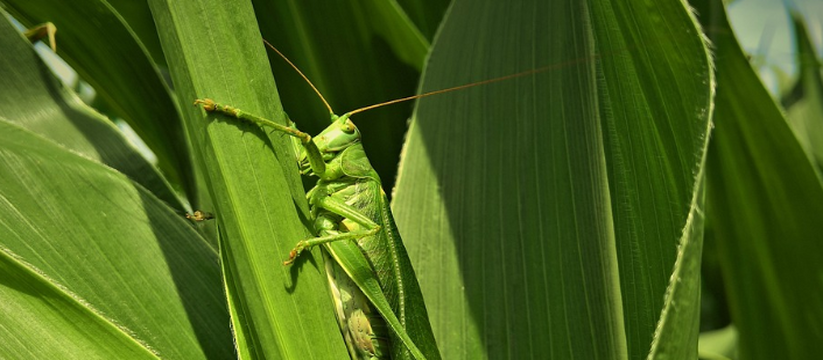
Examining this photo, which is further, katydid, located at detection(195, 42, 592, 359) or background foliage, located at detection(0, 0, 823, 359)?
katydid, located at detection(195, 42, 592, 359)

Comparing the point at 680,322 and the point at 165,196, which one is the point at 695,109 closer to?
the point at 680,322

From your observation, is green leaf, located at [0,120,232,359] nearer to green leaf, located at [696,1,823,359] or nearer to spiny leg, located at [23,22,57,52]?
spiny leg, located at [23,22,57,52]

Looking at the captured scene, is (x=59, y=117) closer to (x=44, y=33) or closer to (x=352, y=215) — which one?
(x=44, y=33)

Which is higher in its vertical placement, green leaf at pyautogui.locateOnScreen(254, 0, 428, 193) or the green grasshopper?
green leaf at pyautogui.locateOnScreen(254, 0, 428, 193)

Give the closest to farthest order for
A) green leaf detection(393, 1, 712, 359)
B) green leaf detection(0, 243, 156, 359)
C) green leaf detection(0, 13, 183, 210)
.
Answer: green leaf detection(0, 243, 156, 359)
green leaf detection(393, 1, 712, 359)
green leaf detection(0, 13, 183, 210)

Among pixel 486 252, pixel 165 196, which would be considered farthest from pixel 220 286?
pixel 486 252

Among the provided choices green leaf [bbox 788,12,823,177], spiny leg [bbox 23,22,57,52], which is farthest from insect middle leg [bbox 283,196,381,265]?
green leaf [bbox 788,12,823,177]
